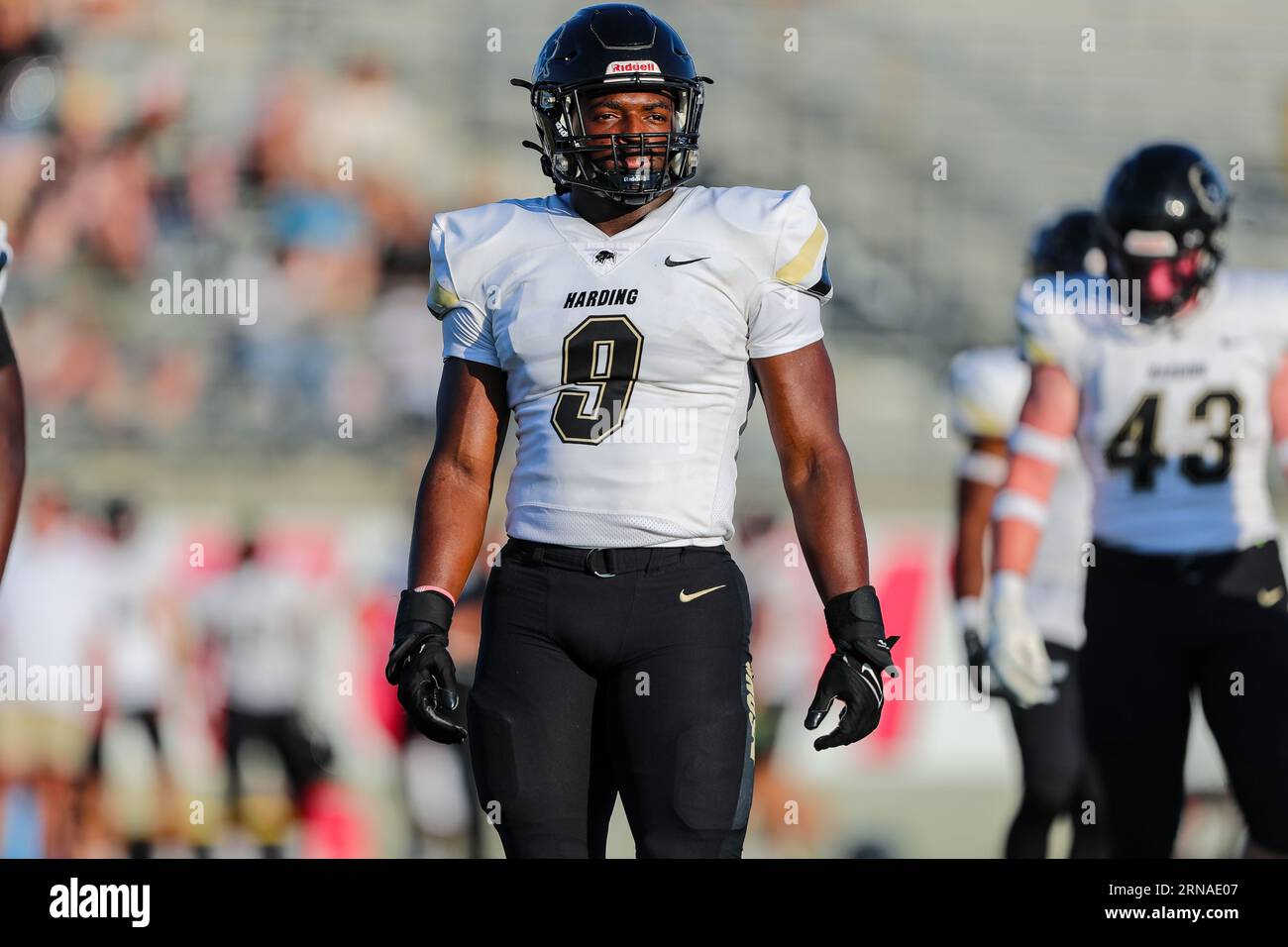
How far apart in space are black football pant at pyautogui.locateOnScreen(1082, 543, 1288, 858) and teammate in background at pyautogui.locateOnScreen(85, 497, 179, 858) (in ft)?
8.29

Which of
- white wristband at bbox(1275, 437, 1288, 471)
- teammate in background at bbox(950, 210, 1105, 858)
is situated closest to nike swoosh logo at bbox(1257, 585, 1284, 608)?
white wristband at bbox(1275, 437, 1288, 471)

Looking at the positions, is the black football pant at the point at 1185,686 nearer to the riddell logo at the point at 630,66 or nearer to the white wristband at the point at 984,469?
the white wristband at the point at 984,469

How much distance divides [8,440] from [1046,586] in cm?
263

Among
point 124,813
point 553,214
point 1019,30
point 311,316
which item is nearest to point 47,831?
point 124,813

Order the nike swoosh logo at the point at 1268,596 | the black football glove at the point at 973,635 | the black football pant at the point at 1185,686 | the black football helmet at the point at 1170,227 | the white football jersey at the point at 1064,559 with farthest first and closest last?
the black football glove at the point at 973,635, the white football jersey at the point at 1064,559, the black football helmet at the point at 1170,227, the nike swoosh logo at the point at 1268,596, the black football pant at the point at 1185,686

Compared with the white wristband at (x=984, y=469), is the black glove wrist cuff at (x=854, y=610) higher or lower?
higher

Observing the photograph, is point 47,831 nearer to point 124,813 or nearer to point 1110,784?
point 124,813

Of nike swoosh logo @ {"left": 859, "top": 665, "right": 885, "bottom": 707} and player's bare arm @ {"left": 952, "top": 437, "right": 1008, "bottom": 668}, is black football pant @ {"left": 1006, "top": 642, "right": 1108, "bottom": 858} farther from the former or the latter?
nike swoosh logo @ {"left": 859, "top": 665, "right": 885, "bottom": 707}

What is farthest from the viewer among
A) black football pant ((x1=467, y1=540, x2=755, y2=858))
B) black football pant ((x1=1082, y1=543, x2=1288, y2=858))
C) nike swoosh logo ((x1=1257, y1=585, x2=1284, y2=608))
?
nike swoosh logo ((x1=1257, y1=585, x2=1284, y2=608))

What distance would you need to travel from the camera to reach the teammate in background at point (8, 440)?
3.59 metres

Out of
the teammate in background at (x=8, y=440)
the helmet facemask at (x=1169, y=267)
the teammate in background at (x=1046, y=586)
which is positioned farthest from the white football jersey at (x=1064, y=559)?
the teammate in background at (x=8, y=440)

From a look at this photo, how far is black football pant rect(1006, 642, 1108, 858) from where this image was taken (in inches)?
168

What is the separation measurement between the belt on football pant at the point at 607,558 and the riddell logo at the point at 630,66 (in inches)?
25.9
